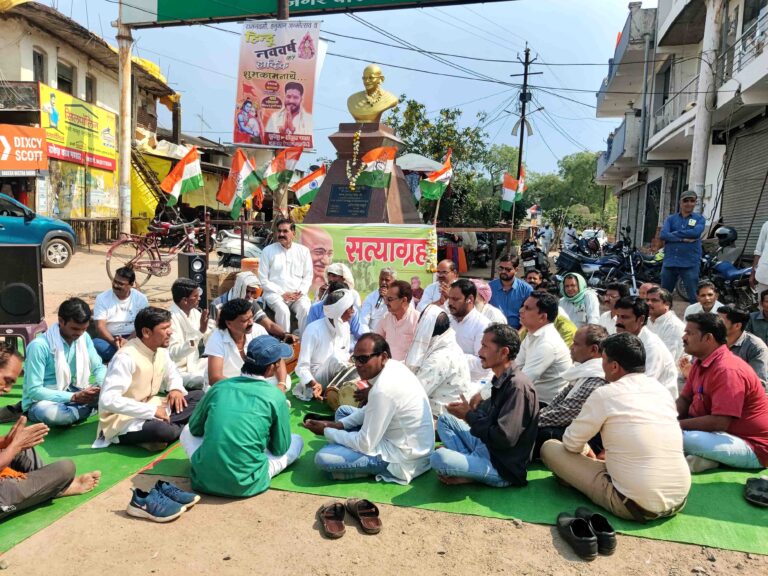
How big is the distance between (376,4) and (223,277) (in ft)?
31.0

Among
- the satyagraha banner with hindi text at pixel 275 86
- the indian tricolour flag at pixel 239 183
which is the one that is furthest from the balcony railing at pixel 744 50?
the indian tricolour flag at pixel 239 183

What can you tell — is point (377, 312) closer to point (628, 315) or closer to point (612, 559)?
point (628, 315)

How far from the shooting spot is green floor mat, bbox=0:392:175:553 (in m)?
3.04

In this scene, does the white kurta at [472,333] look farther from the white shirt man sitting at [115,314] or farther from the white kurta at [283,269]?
the white shirt man sitting at [115,314]

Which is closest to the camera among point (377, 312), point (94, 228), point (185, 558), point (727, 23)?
point (185, 558)

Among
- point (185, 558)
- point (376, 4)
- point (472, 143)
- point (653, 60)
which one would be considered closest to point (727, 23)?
point (653, 60)

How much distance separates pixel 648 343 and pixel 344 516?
8.32ft

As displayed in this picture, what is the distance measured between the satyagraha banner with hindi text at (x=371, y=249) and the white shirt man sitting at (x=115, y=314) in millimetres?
2736

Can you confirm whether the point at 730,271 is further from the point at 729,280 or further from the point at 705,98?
the point at 705,98

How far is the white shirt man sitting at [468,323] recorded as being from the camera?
5.04 meters

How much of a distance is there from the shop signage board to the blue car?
11.8 feet

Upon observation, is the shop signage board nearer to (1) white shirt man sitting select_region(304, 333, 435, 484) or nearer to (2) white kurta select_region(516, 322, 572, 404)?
(1) white shirt man sitting select_region(304, 333, 435, 484)

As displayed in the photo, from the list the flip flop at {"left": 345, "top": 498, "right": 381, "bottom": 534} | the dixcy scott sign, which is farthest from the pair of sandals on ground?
the dixcy scott sign

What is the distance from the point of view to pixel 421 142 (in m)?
20.3
